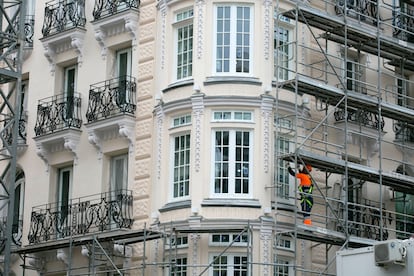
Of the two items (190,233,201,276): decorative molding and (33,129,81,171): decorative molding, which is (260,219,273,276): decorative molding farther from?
(33,129,81,171): decorative molding

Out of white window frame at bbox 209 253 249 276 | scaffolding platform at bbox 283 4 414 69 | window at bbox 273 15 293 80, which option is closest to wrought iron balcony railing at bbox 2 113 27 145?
white window frame at bbox 209 253 249 276

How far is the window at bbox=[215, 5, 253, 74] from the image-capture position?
33.4 meters

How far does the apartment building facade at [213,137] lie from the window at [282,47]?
0.06 m

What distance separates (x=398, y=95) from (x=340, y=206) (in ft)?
16.2

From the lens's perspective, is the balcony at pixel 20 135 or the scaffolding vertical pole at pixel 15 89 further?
the balcony at pixel 20 135

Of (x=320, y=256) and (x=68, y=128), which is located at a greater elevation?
(x=68, y=128)

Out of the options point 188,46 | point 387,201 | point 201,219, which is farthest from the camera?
point 387,201

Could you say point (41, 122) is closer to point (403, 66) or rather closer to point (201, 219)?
point (201, 219)

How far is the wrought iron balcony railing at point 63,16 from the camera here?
37.6 metres

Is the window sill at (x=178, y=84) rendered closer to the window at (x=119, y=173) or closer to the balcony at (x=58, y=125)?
the window at (x=119, y=173)

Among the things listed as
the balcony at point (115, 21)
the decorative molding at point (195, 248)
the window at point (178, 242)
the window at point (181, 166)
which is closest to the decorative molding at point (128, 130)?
the window at point (181, 166)

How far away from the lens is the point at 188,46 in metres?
34.1

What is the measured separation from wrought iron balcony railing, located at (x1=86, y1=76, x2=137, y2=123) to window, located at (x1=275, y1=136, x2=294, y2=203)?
4941mm

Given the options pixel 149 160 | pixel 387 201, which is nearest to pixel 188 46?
pixel 149 160
